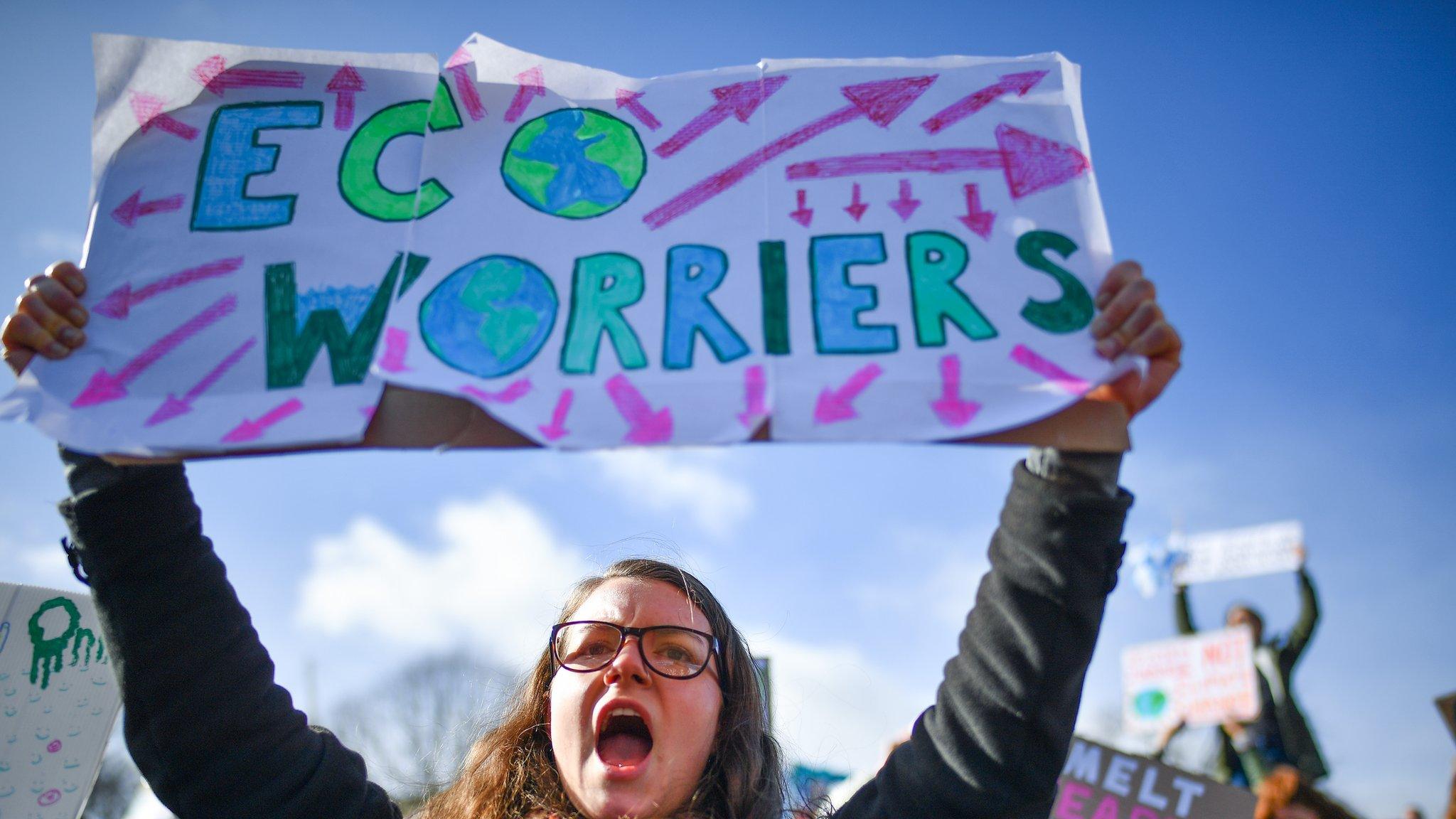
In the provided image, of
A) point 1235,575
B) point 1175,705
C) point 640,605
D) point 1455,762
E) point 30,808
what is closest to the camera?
point 640,605

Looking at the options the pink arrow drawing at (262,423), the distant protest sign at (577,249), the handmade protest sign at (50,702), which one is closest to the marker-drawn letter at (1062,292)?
the distant protest sign at (577,249)

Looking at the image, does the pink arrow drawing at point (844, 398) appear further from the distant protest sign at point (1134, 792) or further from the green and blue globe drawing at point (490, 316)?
the distant protest sign at point (1134, 792)

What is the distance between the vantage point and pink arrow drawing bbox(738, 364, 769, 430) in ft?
4.99

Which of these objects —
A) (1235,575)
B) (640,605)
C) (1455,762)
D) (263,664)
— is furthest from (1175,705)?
(263,664)

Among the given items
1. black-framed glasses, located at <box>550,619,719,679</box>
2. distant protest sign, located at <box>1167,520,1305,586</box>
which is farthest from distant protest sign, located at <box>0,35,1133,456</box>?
distant protest sign, located at <box>1167,520,1305,586</box>

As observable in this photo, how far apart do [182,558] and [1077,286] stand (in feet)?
5.03

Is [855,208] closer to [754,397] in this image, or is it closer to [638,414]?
[754,397]

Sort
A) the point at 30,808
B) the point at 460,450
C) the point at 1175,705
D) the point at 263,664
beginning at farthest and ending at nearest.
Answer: the point at 1175,705, the point at 30,808, the point at 263,664, the point at 460,450

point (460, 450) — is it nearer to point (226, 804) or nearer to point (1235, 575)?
point (226, 804)

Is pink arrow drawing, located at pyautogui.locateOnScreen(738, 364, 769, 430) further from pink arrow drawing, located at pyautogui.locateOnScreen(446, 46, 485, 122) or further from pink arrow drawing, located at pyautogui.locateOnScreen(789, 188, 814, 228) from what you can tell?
pink arrow drawing, located at pyautogui.locateOnScreen(446, 46, 485, 122)

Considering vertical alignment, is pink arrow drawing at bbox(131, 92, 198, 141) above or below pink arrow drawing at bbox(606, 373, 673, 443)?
above

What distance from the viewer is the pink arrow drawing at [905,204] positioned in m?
1.73

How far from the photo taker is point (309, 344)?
163 centimetres

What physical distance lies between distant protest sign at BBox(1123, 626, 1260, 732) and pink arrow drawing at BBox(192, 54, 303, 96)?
6.31m
